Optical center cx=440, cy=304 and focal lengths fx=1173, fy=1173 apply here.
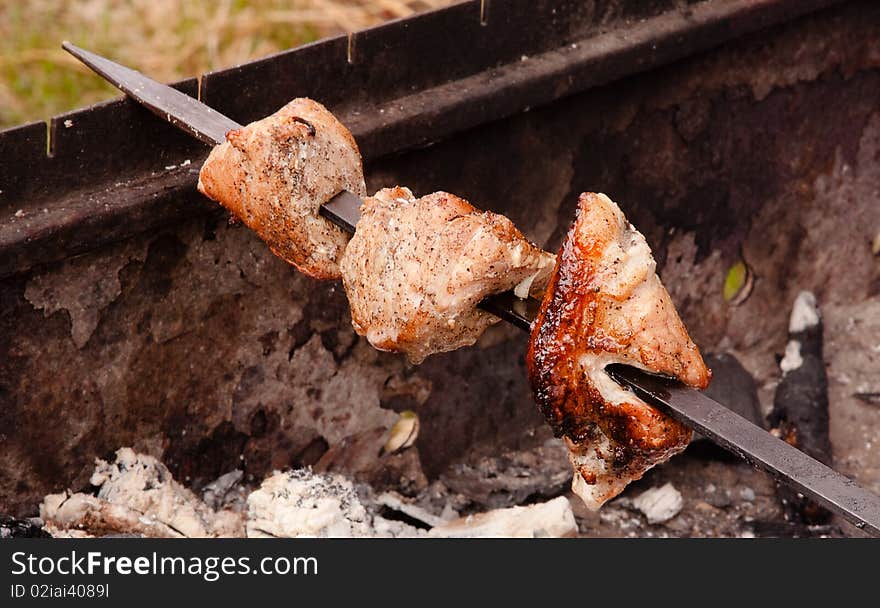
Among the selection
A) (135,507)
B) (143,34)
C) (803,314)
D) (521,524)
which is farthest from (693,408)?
(143,34)

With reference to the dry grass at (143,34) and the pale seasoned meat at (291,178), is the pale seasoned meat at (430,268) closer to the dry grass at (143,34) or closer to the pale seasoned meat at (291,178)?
the pale seasoned meat at (291,178)

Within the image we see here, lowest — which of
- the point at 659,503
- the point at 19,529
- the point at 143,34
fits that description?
the point at 659,503

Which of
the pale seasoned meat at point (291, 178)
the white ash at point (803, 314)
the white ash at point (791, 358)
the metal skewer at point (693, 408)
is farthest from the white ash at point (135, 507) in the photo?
the white ash at point (803, 314)

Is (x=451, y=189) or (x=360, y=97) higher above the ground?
(x=360, y=97)

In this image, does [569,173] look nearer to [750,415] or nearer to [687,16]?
[687,16]

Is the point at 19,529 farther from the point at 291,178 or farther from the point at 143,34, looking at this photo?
the point at 143,34
